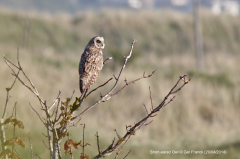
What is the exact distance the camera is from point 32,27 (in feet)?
85.0

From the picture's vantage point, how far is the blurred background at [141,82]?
32.5 ft

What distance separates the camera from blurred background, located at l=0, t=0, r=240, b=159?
9.91m

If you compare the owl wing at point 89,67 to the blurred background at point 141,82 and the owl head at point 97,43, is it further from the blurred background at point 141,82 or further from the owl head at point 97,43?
the blurred background at point 141,82

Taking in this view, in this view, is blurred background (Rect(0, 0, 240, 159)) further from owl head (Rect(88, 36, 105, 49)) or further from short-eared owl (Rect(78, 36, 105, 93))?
owl head (Rect(88, 36, 105, 49))

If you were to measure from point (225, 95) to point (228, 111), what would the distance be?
3.67 ft

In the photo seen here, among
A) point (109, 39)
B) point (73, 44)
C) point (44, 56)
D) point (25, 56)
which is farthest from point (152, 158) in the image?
point (109, 39)

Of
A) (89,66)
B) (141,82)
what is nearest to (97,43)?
(89,66)

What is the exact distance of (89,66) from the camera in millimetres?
2715

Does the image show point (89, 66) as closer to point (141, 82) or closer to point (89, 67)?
point (89, 67)

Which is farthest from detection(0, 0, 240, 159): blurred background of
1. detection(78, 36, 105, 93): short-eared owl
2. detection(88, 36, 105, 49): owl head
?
detection(88, 36, 105, 49): owl head

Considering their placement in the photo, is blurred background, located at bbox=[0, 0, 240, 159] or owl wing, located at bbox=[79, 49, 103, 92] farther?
blurred background, located at bbox=[0, 0, 240, 159]

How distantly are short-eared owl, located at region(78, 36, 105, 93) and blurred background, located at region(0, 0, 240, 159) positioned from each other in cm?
48

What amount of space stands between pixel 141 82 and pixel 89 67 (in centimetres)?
1105

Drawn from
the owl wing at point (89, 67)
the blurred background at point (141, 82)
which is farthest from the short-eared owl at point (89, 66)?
the blurred background at point (141, 82)
